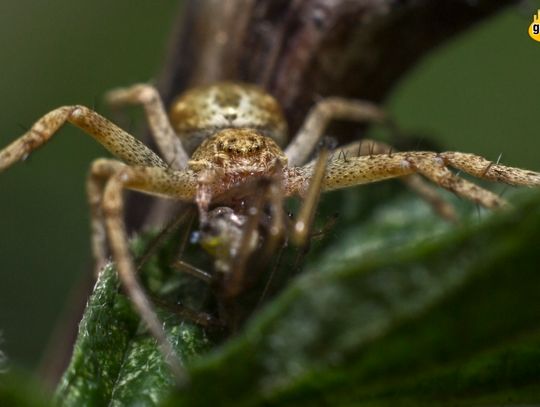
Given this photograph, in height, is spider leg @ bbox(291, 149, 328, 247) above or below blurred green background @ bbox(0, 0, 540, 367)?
above

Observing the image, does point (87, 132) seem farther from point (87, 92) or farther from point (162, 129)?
point (87, 92)

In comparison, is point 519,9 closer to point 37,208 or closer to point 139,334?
point 139,334

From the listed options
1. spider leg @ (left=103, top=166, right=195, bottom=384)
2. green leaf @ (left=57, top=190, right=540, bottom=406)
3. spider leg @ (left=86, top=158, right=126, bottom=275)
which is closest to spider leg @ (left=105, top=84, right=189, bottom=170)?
spider leg @ (left=103, top=166, right=195, bottom=384)

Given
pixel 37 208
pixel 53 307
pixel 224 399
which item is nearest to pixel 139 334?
pixel 224 399

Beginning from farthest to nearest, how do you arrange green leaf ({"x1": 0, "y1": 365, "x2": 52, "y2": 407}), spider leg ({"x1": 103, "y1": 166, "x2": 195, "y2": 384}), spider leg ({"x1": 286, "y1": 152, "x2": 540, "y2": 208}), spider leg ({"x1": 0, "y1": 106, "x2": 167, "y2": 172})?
1. spider leg ({"x1": 0, "y1": 106, "x2": 167, "y2": 172})
2. spider leg ({"x1": 286, "y1": 152, "x2": 540, "y2": 208})
3. spider leg ({"x1": 103, "y1": 166, "x2": 195, "y2": 384})
4. green leaf ({"x1": 0, "y1": 365, "x2": 52, "y2": 407})

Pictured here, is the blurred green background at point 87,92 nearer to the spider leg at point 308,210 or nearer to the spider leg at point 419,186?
the spider leg at point 419,186

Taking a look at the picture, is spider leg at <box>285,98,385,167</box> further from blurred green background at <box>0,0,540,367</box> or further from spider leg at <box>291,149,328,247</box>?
blurred green background at <box>0,0,540,367</box>

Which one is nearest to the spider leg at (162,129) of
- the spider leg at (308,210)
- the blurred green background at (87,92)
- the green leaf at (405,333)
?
the spider leg at (308,210)
